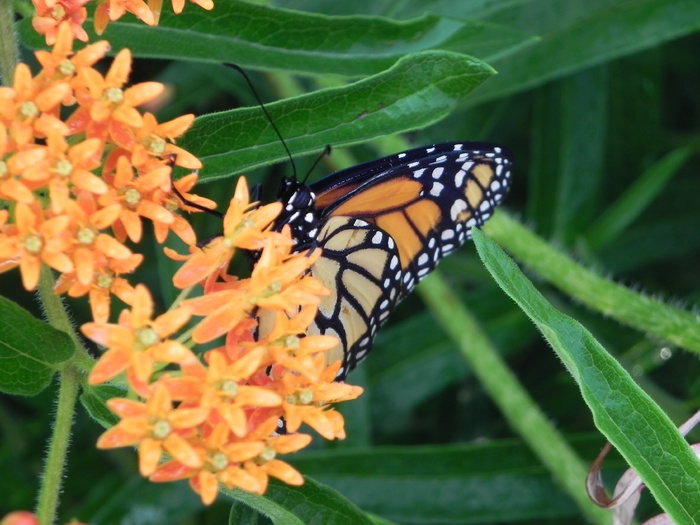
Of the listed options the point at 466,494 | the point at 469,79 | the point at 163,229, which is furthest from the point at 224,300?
the point at 466,494

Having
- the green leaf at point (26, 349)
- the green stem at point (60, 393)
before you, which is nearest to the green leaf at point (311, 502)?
the green stem at point (60, 393)

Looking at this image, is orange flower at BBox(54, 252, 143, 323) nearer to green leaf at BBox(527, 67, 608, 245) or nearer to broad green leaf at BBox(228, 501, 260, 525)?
broad green leaf at BBox(228, 501, 260, 525)

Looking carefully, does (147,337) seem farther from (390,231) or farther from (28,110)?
(390,231)

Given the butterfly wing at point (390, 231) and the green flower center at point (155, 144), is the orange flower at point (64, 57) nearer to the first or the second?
the green flower center at point (155, 144)

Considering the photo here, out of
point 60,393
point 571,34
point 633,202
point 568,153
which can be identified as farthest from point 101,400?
point 568,153

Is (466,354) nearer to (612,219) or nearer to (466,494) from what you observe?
(466,494)
